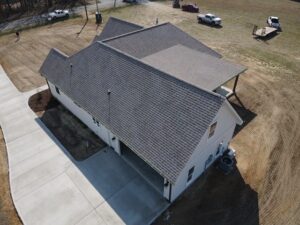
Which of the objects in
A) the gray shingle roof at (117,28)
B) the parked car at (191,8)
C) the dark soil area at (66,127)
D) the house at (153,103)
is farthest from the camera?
the parked car at (191,8)

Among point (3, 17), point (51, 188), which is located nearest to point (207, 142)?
point (51, 188)

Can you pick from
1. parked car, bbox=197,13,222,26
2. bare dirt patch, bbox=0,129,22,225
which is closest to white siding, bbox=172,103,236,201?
bare dirt patch, bbox=0,129,22,225

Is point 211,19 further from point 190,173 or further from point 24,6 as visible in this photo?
point 24,6

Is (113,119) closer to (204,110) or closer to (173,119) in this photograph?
(173,119)

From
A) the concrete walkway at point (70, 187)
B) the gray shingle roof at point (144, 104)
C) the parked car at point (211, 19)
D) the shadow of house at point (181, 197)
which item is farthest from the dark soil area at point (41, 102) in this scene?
the parked car at point (211, 19)

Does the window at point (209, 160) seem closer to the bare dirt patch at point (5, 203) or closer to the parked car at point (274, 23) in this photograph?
the bare dirt patch at point (5, 203)

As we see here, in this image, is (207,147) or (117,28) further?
(117,28)

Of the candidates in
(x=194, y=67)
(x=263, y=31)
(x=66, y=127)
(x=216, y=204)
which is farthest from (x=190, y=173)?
(x=263, y=31)
